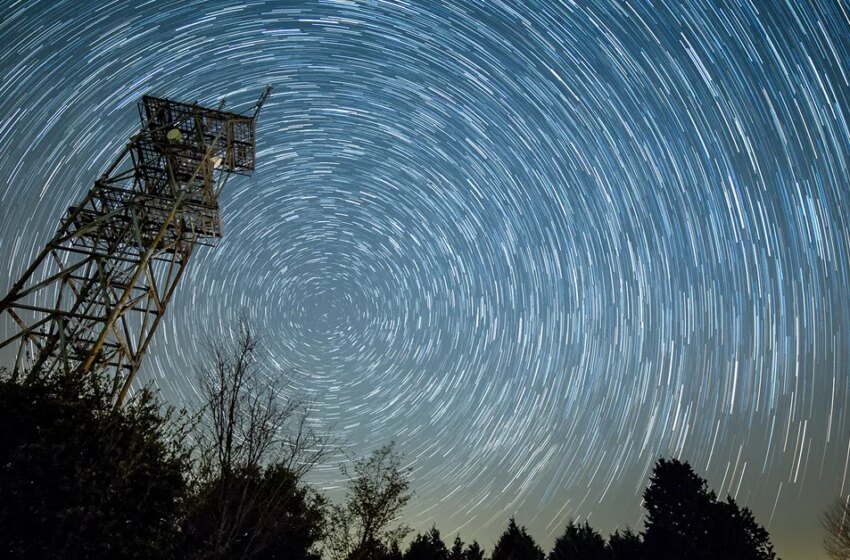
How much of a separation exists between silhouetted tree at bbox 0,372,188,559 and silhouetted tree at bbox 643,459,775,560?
26.7 metres

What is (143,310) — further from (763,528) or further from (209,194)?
(763,528)

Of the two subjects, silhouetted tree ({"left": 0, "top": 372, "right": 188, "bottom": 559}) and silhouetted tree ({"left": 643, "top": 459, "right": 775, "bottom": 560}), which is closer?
silhouetted tree ({"left": 0, "top": 372, "right": 188, "bottom": 559})

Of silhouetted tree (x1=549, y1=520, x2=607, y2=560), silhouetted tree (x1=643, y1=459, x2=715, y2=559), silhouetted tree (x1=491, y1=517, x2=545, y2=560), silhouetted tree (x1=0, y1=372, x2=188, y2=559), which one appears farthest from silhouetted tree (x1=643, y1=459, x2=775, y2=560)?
silhouetted tree (x1=0, y1=372, x2=188, y2=559)

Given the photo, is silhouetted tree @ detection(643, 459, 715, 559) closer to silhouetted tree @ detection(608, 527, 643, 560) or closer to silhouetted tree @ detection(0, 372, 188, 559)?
silhouetted tree @ detection(608, 527, 643, 560)

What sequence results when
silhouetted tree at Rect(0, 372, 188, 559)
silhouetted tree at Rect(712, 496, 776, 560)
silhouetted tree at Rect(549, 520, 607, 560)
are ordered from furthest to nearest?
silhouetted tree at Rect(549, 520, 607, 560) < silhouetted tree at Rect(712, 496, 776, 560) < silhouetted tree at Rect(0, 372, 188, 559)

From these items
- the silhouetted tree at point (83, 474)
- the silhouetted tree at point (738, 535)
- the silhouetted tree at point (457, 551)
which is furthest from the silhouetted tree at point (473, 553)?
the silhouetted tree at point (83, 474)

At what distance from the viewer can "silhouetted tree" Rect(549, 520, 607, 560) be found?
32672 mm

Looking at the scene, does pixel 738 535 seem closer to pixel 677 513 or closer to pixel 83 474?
pixel 677 513

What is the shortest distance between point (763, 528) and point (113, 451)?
29517 millimetres

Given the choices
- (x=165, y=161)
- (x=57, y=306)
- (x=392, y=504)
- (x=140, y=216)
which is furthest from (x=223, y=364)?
(x=392, y=504)

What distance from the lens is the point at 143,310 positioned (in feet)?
40.8

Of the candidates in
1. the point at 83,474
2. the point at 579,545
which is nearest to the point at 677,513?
the point at 579,545

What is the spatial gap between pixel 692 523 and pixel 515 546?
718 inches

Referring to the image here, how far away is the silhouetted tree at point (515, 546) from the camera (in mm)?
36906
